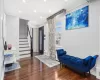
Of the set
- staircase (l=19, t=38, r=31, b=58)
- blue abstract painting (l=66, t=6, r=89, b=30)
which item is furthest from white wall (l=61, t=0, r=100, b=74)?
staircase (l=19, t=38, r=31, b=58)

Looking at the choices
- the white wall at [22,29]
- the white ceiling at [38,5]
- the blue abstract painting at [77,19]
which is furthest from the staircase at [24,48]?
the blue abstract painting at [77,19]

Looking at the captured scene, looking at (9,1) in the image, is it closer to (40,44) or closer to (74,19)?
(74,19)

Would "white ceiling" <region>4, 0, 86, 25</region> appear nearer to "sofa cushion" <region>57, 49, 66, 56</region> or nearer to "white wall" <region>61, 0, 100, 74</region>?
"white wall" <region>61, 0, 100, 74</region>

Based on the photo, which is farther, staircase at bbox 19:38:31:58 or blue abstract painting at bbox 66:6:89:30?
staircase at bbox 19:38:31:58

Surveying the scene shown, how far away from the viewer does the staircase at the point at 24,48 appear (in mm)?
6222

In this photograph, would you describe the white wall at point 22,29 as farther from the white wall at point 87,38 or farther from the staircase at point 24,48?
the white wall at point 87,38

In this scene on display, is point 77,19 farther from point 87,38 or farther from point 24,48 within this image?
point 24,48

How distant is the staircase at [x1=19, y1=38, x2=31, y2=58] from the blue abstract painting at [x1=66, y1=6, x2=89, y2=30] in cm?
351

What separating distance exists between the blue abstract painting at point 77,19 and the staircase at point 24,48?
3.51 meters

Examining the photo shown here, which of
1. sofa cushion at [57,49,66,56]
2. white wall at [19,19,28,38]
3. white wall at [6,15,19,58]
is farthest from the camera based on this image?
white wall at [19,19,28,38]

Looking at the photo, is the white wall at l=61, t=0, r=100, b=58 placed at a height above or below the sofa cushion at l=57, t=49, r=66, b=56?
above

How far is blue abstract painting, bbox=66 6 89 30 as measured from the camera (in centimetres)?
355

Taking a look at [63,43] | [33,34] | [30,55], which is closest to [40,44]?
[33,34]

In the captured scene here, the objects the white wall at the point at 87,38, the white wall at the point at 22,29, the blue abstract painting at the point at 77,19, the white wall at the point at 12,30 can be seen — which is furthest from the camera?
the white wall at the point at 22,29
